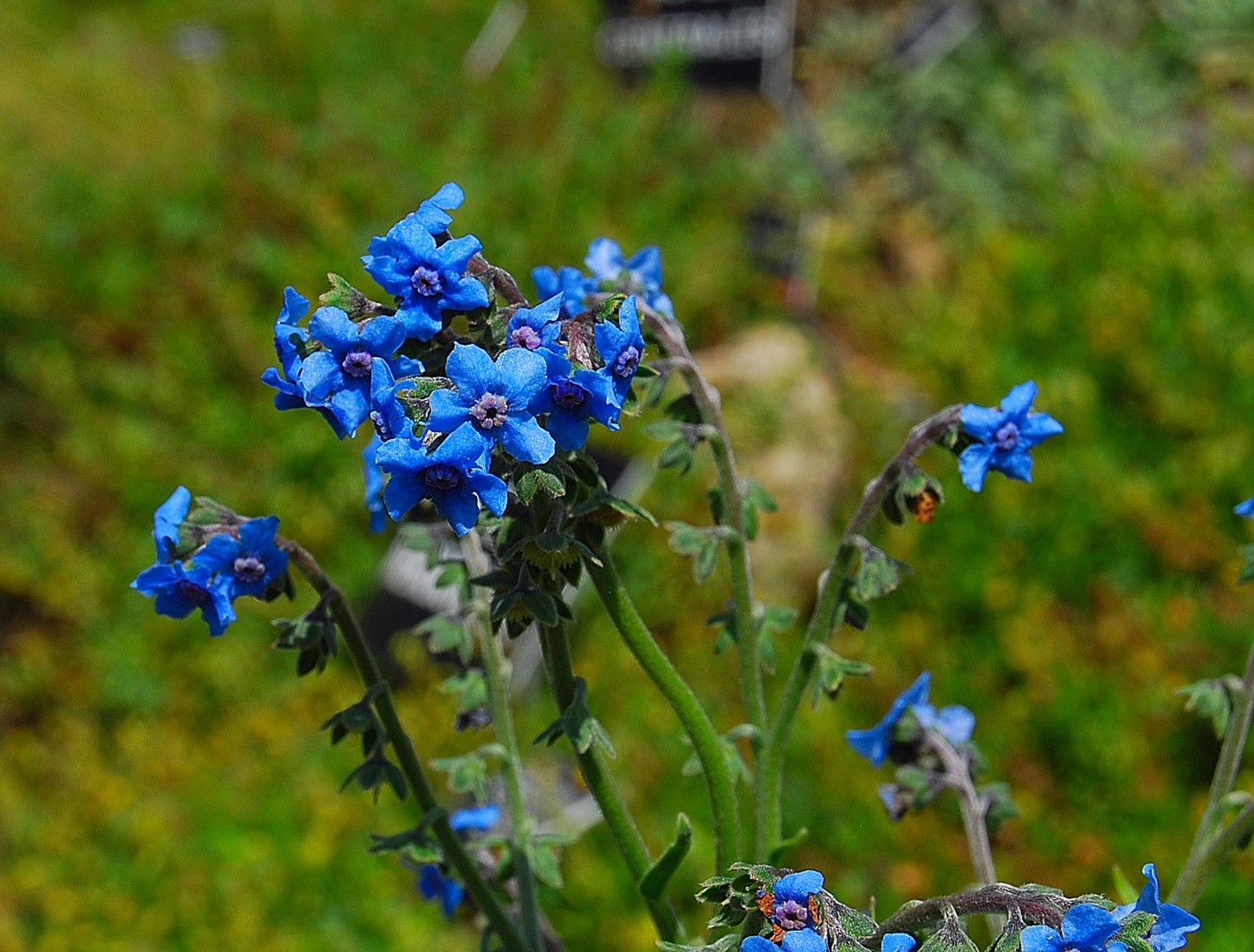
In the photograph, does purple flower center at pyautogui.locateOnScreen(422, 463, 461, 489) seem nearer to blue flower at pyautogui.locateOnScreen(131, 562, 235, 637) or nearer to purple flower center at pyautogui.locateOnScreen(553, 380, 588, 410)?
purple flower center at pyautogui.locateOnScreen(553, 380, 588, 410)

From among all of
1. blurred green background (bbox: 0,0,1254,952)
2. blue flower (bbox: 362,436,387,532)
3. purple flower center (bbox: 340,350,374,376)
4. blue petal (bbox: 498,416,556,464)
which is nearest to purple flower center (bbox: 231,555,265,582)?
blue flower (bbox: 362,436,387,532)

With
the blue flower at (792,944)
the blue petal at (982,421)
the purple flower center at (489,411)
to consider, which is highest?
the blue petal at (982,421)

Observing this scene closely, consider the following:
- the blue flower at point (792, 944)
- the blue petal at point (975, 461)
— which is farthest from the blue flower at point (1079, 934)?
the blue petal at point (975, 461)

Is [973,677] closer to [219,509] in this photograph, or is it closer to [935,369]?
[935,369]

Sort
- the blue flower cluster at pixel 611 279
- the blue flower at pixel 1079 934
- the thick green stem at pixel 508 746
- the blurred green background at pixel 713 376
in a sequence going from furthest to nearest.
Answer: the blurred green background at pixel 713 376 → the thick green stem at pixel 508 746 → the blue flower cluster at pixel 611 279 → the blue flower at pixel 1079 934

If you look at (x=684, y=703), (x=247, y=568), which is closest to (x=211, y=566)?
(x=247, y=568)

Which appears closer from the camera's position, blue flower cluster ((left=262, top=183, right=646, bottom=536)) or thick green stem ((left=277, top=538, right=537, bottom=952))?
blue flower cluster ((left=262, top=183, right=646, bottom=536))

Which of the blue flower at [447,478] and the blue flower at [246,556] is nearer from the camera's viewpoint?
the blue flower at [447,478]

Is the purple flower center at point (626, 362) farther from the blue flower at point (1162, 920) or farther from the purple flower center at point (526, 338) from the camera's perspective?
the blue flower at point (1162, 920)
